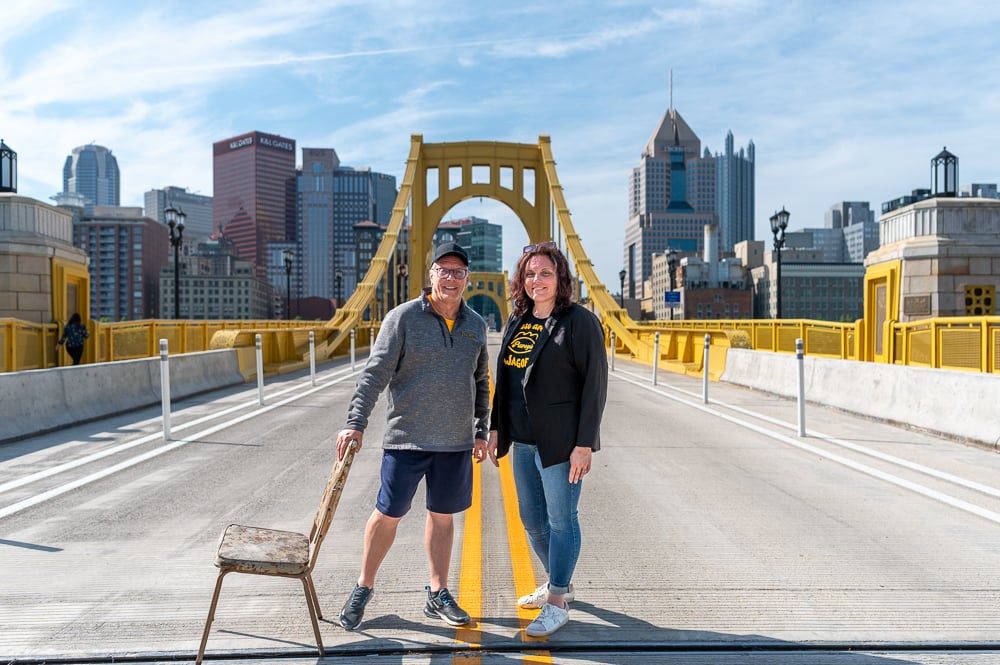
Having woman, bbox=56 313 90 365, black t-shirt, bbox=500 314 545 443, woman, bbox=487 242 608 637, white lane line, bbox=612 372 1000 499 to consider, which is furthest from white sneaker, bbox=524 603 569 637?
woman, bbox=56 313 90 365

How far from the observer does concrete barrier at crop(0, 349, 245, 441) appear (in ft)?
31.9

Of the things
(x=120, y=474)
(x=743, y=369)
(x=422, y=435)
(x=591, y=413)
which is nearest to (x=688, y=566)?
(x=591, y=413)

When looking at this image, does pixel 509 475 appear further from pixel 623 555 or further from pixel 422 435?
pixel 422 435

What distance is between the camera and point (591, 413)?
3650mm

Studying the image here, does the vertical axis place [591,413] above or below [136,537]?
above

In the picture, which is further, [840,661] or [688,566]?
[688,566]

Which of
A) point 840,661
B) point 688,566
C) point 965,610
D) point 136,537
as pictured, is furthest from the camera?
point 136,537

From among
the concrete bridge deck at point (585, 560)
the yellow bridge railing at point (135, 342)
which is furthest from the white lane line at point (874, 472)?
the yellow bridge railing at point (135, 342)

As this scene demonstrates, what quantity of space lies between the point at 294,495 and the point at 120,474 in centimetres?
220

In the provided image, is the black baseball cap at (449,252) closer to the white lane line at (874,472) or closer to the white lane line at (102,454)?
the white lane line at (874,472)

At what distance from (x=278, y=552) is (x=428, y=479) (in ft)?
2.70

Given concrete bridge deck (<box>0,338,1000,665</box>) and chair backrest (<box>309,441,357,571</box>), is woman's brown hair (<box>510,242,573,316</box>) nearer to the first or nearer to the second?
chair backrest (<box>309,441,357,571</box>)

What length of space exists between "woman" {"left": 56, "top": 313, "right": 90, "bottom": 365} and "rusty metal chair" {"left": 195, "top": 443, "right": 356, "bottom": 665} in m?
14.8

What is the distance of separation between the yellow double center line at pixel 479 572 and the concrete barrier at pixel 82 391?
6.71m
